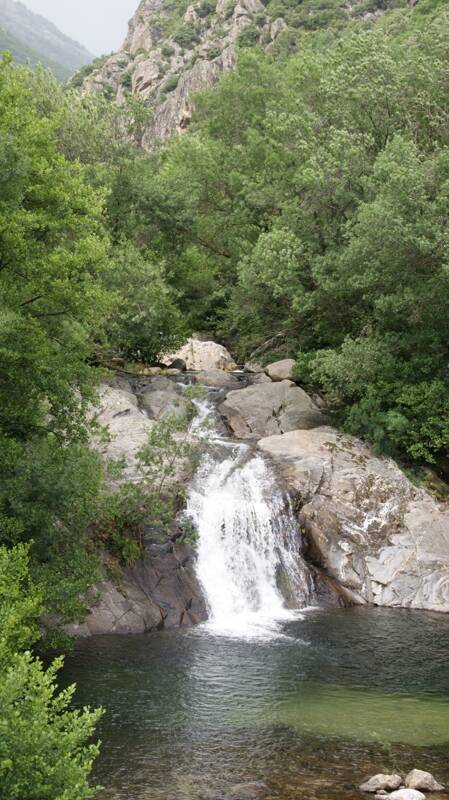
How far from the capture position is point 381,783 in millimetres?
11359

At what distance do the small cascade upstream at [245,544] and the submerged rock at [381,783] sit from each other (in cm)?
894

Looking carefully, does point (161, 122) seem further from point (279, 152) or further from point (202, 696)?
point (202, 696)

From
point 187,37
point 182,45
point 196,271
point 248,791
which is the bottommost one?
point 248,791

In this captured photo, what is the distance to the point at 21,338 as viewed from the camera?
1661cm

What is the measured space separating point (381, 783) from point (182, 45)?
12257 centimetres

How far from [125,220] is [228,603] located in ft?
66.0

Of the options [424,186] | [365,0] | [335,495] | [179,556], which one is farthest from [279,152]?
[365,0]

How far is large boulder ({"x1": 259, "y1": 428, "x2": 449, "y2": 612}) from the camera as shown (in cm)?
2344

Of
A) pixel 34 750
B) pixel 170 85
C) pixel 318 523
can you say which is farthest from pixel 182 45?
pixel 34 750

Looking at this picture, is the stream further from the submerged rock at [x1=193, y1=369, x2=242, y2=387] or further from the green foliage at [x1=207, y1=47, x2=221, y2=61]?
the green foliage at [x1=207, y1=47, x2=221, y2=61]

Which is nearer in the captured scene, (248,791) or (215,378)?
(248,791)

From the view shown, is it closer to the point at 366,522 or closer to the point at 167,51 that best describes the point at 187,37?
the point at 167,51

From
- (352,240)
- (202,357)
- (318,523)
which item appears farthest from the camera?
(202,357)

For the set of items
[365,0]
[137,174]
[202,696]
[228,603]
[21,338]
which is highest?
[365,0]
